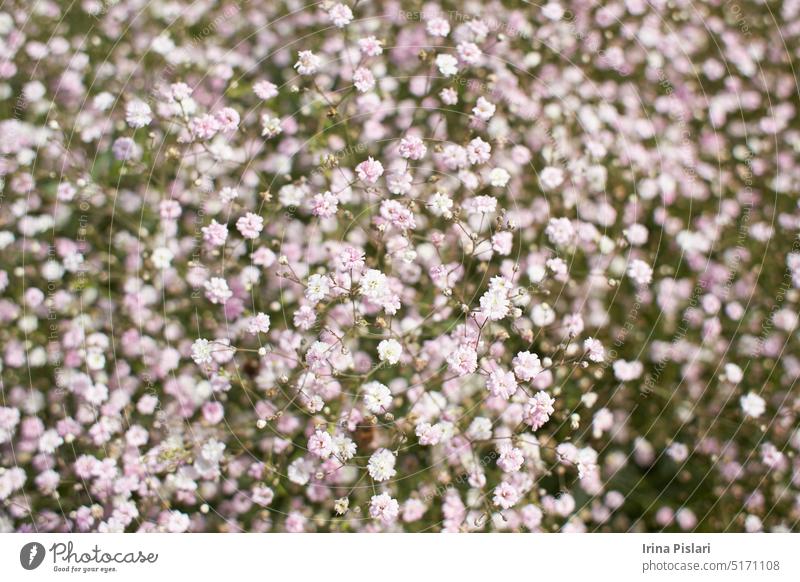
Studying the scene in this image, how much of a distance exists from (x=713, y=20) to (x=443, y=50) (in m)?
0.50

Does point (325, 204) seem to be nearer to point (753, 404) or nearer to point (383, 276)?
point (383, 276)

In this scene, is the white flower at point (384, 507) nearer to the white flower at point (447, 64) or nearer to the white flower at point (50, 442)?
the white flower at point (50, 442)

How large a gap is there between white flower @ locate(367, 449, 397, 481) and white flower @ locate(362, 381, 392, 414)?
7 cm

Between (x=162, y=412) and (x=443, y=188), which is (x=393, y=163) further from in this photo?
(x=162, y=412)

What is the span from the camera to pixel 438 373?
3.45 feet

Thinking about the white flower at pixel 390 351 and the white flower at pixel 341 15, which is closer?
the white flower at pixel 390 351

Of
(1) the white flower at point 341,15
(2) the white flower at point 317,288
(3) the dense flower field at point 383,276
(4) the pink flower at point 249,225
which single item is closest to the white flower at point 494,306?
(3) the dense flower field at point 383,276

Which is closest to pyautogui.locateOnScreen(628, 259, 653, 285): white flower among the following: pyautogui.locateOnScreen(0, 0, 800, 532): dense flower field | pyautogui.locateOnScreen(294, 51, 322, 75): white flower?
pyautogui.locateOnScreen(0, 0, 800, 532): dense flower field

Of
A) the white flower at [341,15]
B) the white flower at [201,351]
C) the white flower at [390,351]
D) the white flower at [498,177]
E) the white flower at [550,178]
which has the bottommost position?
the white flower at [201,351]
